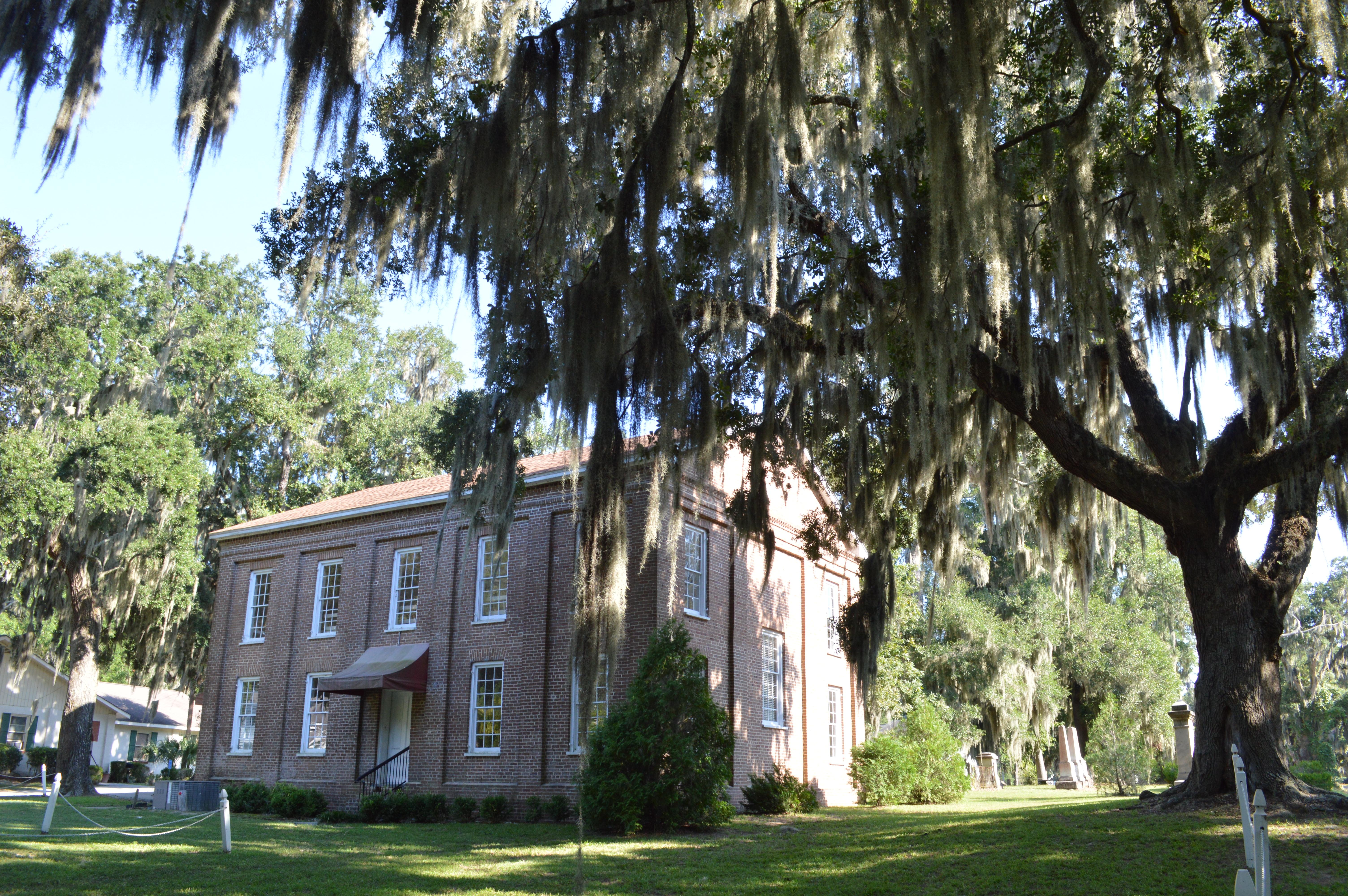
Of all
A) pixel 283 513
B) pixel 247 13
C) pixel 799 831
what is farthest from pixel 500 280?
pixel 283 513

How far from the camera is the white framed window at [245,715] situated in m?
21.4

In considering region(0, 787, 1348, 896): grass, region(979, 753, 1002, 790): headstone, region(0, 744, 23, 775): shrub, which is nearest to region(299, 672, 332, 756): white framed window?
region(0, 787, 1348, 896): grass

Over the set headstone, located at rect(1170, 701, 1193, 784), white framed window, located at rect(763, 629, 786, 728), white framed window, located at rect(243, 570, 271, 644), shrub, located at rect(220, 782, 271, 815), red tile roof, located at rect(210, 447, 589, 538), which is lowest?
shrub, located at rect(220, 782, 271, 815)

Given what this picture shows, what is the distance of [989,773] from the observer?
28.8 m

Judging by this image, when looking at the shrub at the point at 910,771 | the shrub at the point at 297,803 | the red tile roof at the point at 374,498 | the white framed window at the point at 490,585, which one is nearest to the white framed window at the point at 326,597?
the red tile roof at the point at 374,498

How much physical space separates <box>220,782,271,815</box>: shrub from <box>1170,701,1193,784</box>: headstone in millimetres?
17458

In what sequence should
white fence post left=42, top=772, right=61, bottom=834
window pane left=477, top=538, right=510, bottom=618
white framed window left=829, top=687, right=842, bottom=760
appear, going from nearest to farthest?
white fence post left=42, top=772, right=61, bottom=834, window pane left=477, top=538, right=510, bottom=618, white framed window left=829, top=687, right=842, bottom=760

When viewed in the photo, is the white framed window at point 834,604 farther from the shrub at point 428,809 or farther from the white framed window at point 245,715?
the white framed window at point 245,715

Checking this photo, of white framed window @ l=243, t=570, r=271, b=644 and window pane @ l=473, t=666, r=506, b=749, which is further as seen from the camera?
white framed window @ l=243, t=570, r=271, b=644

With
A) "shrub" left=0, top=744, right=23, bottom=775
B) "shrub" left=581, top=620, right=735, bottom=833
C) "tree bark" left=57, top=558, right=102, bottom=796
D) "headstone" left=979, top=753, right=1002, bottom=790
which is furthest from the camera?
"shrub" left=0, top=744, right=23, bottom=775

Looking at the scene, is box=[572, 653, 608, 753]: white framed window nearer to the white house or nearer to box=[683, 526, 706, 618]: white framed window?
box=[683, 526, 706, 618]: white framed window

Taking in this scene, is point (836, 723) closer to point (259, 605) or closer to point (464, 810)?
point (464, 810)

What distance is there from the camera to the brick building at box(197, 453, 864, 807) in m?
17.3

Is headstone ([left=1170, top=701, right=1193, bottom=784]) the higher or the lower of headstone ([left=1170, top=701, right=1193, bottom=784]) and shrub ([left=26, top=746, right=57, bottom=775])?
the higher
